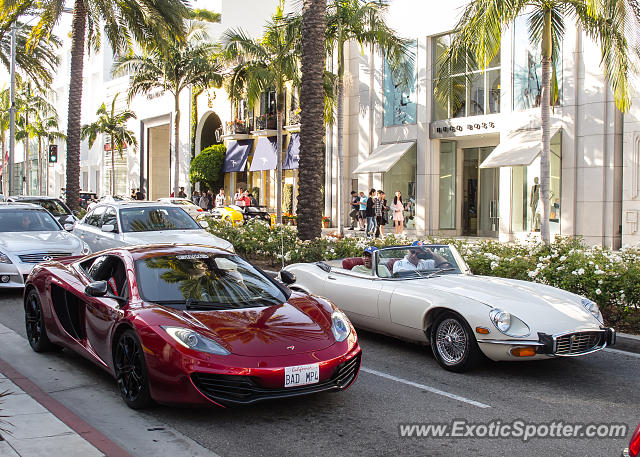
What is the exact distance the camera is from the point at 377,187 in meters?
30.8

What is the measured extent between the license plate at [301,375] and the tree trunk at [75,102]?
70.0 ft

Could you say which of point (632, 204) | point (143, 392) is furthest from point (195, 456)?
point (632, 204)

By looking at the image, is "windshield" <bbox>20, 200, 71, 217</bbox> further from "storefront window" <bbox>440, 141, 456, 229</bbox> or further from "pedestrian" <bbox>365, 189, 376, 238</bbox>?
"storefront window" <bbox>440, 141, 456, 229</bbox>

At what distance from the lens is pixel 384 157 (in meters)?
29.7

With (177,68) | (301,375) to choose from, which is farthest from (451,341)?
(177,68)

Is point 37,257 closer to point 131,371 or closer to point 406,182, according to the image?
point 131,371

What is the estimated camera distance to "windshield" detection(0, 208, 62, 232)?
12617 mm

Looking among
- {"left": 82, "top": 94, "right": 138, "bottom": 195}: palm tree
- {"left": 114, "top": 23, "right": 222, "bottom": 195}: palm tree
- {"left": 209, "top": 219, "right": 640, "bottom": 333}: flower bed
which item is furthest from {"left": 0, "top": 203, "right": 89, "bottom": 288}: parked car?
{"left": 82, "top": 94, "right": 138, "bottom": 195}: palm tree

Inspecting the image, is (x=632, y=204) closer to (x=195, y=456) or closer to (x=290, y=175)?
(x=195, y=456)

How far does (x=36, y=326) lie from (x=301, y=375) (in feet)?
12.5

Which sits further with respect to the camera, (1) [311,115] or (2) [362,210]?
(2) [362,210]

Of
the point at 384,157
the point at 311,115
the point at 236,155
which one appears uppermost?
the point at 236,155

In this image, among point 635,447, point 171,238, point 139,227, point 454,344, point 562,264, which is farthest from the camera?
point 139,227

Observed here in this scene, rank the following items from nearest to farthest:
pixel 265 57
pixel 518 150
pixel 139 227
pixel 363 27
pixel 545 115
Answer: pixel 139 227
pixel 545 115
pixel 518 150
pixel 363 27
pixel 265 57
